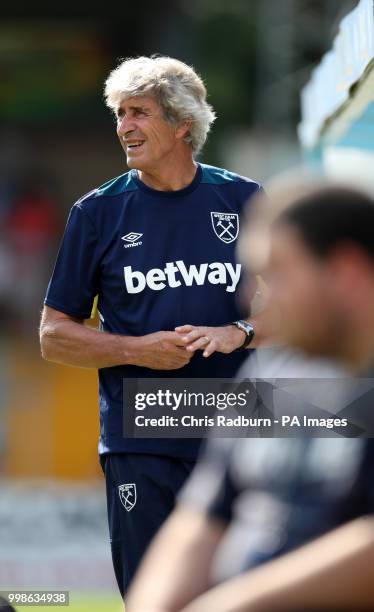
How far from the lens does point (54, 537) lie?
384 inches

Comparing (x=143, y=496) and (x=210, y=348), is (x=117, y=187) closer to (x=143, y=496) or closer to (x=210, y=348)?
(x=210, y=348)

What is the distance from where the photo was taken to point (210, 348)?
3766mm

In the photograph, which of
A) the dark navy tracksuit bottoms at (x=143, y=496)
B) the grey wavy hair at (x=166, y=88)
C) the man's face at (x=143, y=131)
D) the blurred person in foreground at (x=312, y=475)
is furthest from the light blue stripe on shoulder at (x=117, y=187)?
the blurred person in foreground at (x=312, y=475)

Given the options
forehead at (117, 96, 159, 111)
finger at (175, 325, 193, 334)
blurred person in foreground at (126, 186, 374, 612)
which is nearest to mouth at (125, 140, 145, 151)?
forehead at (117, 96, 159, 111)

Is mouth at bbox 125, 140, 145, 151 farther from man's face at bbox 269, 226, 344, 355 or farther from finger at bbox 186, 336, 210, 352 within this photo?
man's face at bbox 269, 226, 344, 355

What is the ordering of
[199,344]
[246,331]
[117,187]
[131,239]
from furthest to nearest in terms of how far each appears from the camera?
1. [117,187]
2. [131,239]
3. [246,331]
4. [199,344]

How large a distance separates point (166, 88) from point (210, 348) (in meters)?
0.85

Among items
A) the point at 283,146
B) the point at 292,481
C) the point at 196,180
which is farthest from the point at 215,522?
the point at 283,146

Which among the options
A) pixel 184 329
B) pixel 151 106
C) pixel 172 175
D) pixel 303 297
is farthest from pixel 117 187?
pixel 303 297

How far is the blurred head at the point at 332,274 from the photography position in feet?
6.42

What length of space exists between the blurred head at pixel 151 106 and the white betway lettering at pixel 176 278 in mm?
334

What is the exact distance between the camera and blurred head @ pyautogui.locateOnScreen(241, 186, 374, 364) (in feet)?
6.42

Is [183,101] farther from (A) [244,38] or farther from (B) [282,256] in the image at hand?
(A) [244,38]

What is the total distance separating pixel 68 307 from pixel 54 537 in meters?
6.04
